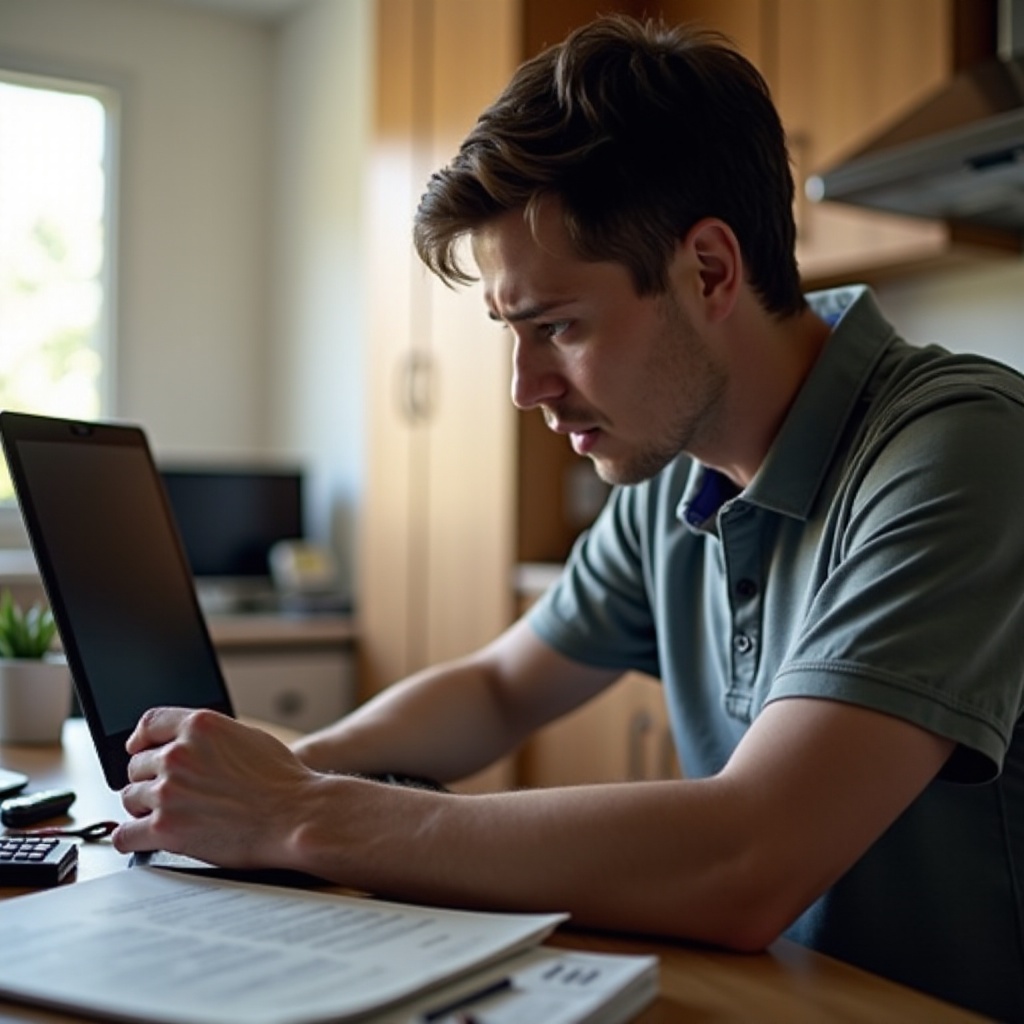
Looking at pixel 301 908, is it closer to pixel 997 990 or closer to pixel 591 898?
pixel 591 898

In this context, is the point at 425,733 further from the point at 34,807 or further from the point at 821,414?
the point at 821,414

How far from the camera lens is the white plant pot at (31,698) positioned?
1.53 meters

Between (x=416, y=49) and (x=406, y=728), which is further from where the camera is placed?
(x=416, y=49)

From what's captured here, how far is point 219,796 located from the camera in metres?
0.90

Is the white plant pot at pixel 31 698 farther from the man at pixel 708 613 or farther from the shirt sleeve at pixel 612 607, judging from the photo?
the shirt sleeve at pixel 612 607

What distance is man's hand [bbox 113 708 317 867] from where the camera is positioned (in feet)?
2.89

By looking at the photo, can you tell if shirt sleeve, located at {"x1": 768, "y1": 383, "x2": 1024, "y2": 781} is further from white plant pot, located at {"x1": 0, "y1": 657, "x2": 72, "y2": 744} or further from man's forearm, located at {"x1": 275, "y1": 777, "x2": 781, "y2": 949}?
white plant pot, located at {"x1": 0, "y1": 657, "x2": 72, "y2": 744}

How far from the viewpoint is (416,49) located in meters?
3.67

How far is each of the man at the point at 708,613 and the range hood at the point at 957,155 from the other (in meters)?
1.00

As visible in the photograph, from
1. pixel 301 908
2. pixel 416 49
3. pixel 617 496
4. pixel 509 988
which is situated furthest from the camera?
pixel 416 49

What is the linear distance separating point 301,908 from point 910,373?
2.27ft

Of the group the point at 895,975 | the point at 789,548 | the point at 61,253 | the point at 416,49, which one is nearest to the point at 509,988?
the point at 895,975

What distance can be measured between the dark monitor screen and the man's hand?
3087mm

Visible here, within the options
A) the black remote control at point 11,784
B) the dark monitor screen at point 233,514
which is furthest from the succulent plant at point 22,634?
the dark monitor screen at point 233,514
